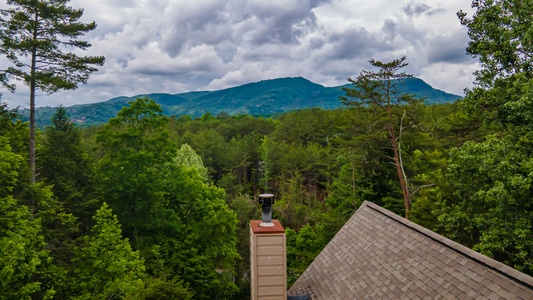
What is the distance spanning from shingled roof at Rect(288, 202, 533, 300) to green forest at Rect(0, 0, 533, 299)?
409 cm

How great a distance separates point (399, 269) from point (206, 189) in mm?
17170

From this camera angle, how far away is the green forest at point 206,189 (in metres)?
11.4

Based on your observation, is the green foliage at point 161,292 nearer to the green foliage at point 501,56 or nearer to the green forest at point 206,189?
the green forest at point 206,189

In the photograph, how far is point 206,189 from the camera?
22.9 meters

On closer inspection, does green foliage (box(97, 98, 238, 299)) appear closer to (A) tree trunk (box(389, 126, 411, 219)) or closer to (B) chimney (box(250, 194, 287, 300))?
(A) tree trunk (box(389, 126, 411, 219))

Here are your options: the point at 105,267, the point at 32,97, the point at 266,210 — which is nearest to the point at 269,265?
the point at 266,210

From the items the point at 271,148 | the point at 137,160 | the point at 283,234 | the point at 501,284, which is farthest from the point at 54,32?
the point at 271,148

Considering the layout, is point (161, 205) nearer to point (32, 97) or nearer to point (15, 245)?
point (32, 97)

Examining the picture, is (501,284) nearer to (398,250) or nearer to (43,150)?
(398,250)

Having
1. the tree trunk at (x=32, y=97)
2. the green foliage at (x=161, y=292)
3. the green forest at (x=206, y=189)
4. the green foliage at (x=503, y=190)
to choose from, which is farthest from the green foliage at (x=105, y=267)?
the green foliage at (x=503, y=190)

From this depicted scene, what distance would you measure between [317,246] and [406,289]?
18906 mm

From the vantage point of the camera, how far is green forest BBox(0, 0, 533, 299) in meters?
11.4

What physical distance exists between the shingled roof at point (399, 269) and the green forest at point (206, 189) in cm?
409

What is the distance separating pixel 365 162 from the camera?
69.1 feet
